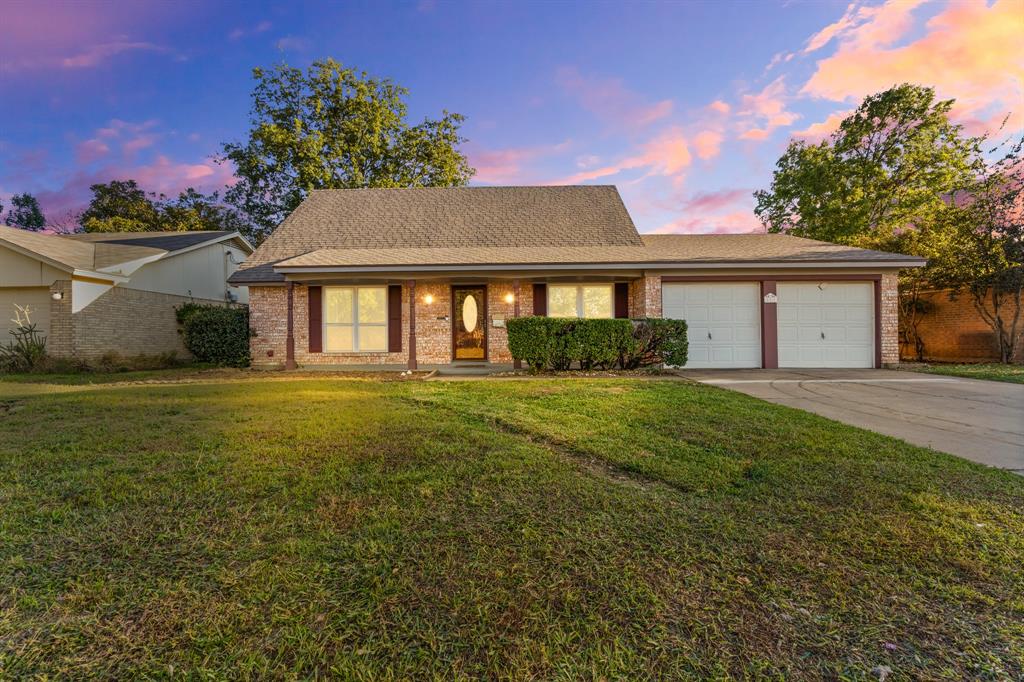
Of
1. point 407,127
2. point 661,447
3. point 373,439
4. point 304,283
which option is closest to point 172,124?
point 407,127

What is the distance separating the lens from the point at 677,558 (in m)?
1.95

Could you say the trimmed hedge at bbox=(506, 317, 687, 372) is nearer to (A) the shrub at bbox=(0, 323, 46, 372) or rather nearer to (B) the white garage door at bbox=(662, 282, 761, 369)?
(B) the white garage door at bbox=(662, 282, 761, 369)

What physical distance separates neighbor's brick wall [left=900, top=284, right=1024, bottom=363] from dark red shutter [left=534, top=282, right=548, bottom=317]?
40.0 feet

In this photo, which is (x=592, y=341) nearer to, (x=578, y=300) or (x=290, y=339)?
(x=578, y=300)

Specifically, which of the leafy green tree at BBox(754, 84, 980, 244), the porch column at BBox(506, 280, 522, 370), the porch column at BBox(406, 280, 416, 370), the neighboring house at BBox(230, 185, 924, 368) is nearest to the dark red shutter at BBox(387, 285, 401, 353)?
the neighboring house at BBox(230, 185, 924, 368)

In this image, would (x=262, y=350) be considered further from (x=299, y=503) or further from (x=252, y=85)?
(x=252, y=85)

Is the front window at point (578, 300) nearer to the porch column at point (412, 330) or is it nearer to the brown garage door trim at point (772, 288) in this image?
the brown garage door trim at point (772, 288)

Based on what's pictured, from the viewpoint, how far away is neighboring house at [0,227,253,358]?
10.4 meters

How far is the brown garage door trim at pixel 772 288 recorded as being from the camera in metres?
9.85

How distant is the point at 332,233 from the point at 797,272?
1255 cm

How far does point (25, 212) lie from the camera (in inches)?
1318

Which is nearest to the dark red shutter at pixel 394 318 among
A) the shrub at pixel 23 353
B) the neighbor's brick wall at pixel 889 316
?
the shrub at pixel 23 353

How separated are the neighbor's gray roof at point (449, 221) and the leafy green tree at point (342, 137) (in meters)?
7.97

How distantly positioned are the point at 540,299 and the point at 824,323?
696 centimetres
